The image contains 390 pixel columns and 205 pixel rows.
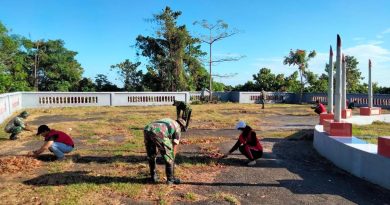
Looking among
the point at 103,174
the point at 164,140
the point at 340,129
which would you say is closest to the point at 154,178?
the point at 164,140

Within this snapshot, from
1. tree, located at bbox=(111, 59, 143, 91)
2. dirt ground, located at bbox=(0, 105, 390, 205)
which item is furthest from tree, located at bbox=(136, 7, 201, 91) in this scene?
dirt ground, located at bbox=(0, 105, 390, 205)

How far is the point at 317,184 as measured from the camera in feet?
21.6

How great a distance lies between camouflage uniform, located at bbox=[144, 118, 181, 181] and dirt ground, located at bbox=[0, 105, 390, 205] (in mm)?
400

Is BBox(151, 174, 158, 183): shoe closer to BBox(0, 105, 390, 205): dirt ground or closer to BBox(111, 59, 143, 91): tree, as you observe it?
BBox(0, 105, 390, 205): dirt ground

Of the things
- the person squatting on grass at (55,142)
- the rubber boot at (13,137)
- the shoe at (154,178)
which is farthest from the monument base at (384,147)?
the rubber boot at (13,137)

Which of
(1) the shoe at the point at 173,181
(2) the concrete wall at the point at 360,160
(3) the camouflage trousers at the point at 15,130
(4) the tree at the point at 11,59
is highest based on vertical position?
(4) the tree at the point at 11,59

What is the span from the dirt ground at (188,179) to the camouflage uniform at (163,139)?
15.7 inches

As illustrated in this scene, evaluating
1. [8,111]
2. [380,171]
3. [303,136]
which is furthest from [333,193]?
[8,111]

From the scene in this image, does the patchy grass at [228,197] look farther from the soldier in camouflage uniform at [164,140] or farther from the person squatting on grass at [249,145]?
the person squatting on grass at [249,145]

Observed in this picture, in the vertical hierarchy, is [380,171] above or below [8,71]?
below

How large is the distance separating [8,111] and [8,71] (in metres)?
14.3

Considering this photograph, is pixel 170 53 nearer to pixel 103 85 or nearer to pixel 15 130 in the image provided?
pixel 103 85

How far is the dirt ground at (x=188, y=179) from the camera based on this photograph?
5.71 meters

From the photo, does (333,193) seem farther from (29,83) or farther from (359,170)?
(29,83)
